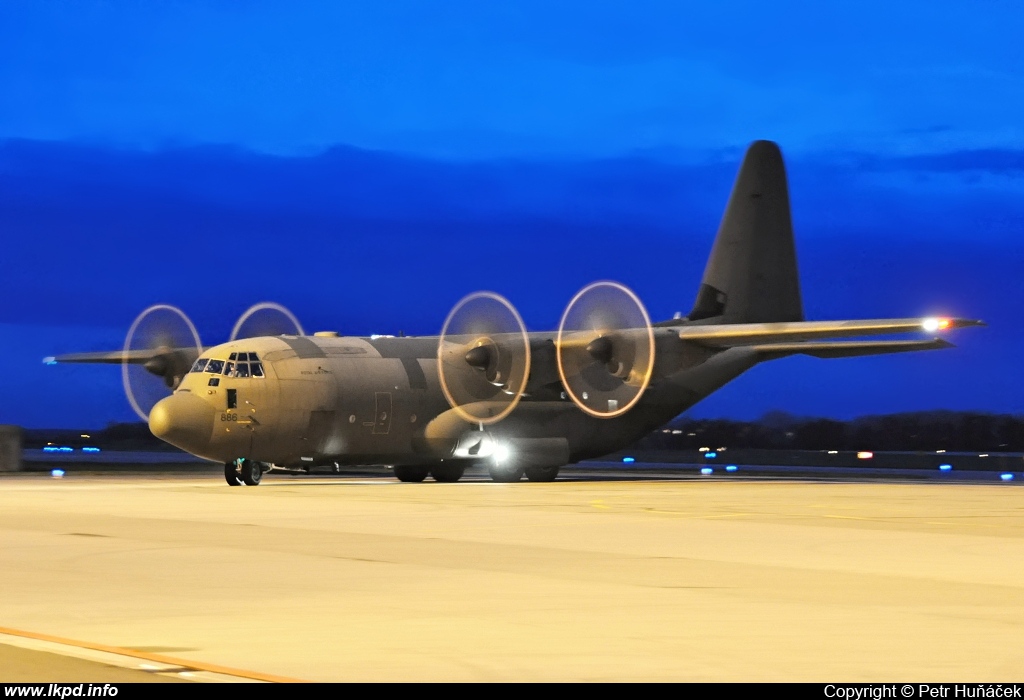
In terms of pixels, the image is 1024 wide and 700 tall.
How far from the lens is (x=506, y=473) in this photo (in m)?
45.5

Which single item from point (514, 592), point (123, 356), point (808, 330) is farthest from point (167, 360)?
point (514, 592)

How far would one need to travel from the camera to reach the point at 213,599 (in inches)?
536

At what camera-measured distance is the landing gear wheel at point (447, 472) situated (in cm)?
4622

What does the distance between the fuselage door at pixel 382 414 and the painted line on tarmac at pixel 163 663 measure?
3120 cm

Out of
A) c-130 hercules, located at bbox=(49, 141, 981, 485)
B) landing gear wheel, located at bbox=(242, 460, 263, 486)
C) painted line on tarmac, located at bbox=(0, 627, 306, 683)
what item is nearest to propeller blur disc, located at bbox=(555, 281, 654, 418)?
c-130 hercules, located at bbox=(49, 141, 981, 485)

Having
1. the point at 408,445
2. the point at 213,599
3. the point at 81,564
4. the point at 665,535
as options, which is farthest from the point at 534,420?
the point at 213,599

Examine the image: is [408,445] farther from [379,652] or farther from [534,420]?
[379,652]

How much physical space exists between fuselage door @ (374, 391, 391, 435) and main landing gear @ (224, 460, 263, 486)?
3619 mm

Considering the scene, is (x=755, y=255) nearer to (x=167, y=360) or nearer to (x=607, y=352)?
(x=607, y=352)

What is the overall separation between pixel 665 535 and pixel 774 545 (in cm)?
209

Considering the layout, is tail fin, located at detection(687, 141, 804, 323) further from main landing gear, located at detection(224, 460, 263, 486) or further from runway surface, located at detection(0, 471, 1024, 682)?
runway surface, located at detection(0, 471, 1024, 682)

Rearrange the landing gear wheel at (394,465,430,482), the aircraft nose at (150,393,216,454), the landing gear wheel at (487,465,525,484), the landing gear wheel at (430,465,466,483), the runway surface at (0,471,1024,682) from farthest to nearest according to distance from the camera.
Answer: the landing gear wheel at (394,465,430,482) → the landing gear wheel at (430,465,466,483) → the landing gear wheel at (487,465,525,484) → the aircraft nose at (150,393,216,454) → the runway surface at (0,471,1024,682)

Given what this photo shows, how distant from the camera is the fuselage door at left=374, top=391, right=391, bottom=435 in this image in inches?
1666
